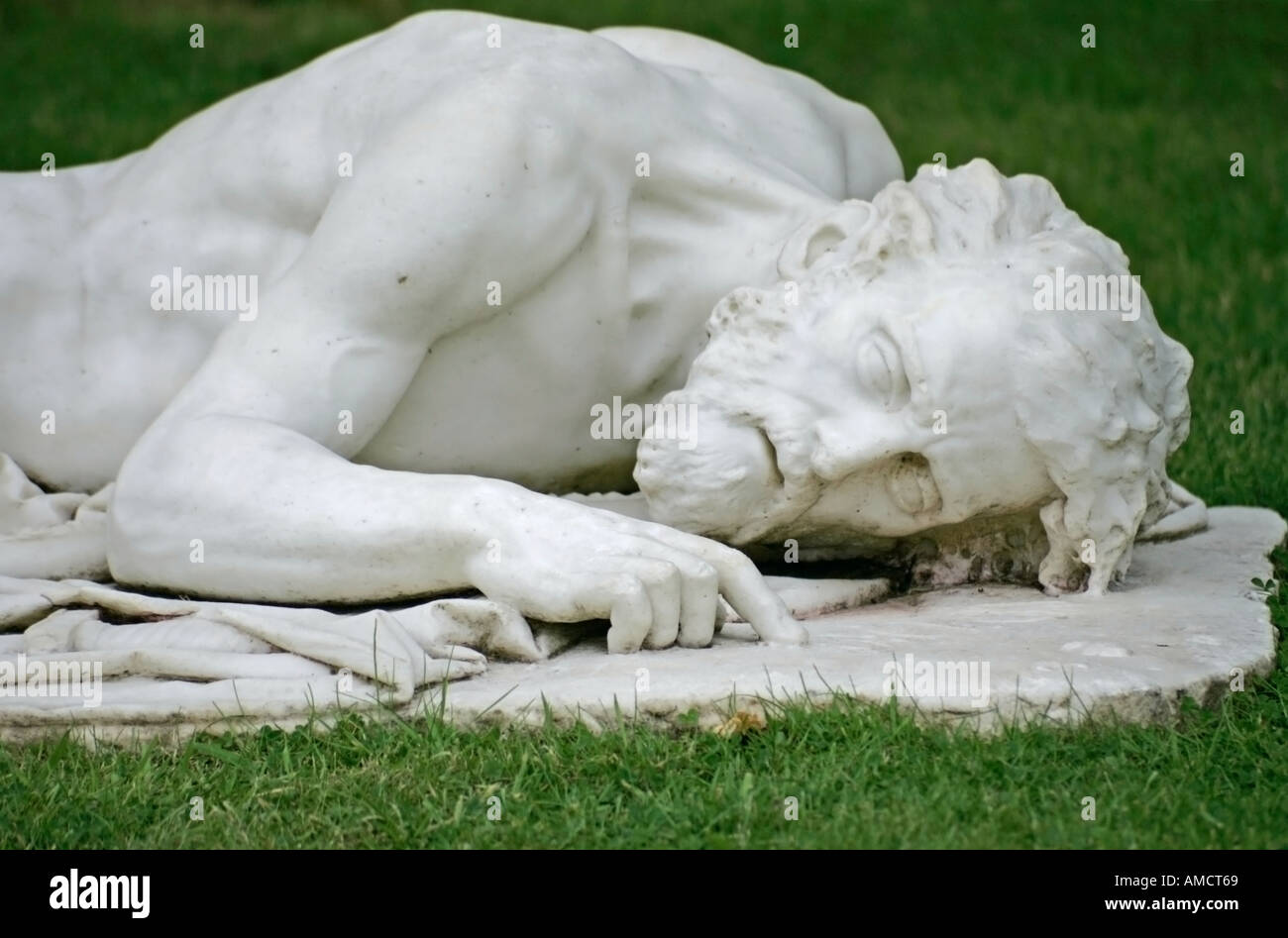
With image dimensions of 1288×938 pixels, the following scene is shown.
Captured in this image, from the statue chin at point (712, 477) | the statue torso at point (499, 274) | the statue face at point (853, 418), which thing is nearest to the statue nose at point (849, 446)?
the statue face at point (853, 418)

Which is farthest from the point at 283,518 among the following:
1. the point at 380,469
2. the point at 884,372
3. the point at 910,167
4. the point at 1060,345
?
the point at 910,167

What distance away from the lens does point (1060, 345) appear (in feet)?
16.1

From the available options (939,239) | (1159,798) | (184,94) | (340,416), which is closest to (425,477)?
(340,416)

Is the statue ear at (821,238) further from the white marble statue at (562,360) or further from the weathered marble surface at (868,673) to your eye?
the weathered marble surface at (868,673)

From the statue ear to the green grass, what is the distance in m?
1.17

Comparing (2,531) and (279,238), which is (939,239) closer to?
(279,238)

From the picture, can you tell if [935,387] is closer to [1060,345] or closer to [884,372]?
[884,372]

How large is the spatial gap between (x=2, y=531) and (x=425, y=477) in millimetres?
1332

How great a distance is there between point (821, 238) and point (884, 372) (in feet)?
1.68

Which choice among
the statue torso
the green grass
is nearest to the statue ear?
the statue torso

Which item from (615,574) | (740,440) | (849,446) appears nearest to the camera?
(615,574)

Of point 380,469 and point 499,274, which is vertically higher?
point 499,274

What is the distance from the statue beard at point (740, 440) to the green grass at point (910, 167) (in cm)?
70

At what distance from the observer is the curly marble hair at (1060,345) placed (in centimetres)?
494
